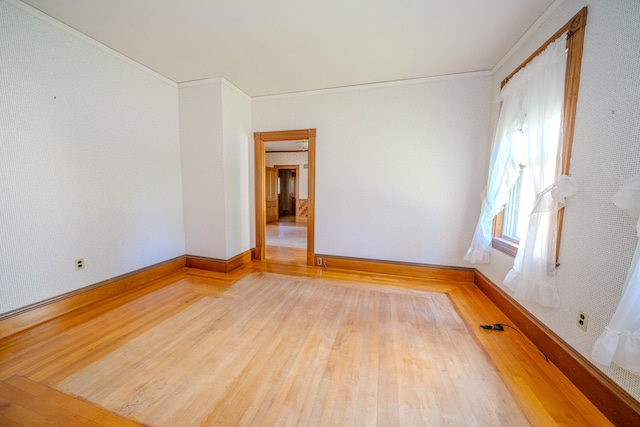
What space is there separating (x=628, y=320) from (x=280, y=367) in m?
1.92

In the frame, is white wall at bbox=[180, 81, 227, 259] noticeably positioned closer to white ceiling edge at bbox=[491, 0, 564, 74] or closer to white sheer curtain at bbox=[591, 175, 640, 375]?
white ceiling edge at bbox=[491, 0, 564, 74]

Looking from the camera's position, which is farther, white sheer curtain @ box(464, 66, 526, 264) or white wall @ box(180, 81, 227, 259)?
white wall @ box(180, 81, 227, 259)

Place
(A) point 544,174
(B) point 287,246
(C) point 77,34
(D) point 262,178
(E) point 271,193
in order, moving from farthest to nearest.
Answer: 1. (E) point 271,193
2. (B) point 287,246
3. (D) point 262,178
4. (C) point 77,34
5. (A) point 544,174

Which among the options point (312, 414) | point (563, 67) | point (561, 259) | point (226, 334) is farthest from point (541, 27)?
point (226, 334)

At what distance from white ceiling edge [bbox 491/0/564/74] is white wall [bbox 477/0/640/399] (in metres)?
0.15

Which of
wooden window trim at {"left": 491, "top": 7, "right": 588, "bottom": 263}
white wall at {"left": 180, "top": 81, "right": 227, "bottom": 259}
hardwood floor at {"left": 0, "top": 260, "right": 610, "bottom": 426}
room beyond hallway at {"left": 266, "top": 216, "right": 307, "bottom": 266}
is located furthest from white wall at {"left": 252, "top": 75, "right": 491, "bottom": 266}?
wooden window trim at {"left": 491, "top": 7, "right": 588, "bottom": 263}

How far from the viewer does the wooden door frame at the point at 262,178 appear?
11.5 ft

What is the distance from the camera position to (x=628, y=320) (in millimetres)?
1082

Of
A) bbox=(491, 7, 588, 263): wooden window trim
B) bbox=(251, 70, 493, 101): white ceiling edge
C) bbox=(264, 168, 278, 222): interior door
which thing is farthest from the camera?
bbox=(264, 168, 278, 222): interior door

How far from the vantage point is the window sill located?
2221mm

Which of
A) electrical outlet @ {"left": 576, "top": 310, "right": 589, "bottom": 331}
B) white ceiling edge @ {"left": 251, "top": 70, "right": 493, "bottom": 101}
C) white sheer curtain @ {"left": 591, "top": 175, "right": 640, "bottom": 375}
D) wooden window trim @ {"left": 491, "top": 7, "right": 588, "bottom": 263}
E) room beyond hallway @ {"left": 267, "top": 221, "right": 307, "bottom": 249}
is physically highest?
white ceiling edge @ {"left": 251, "top": 70, "right": 493, "bottom": 101}

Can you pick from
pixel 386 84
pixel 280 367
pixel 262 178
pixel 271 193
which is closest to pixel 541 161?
pixel 386 84

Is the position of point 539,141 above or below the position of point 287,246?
above

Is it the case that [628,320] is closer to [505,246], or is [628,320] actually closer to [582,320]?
[582,320]
